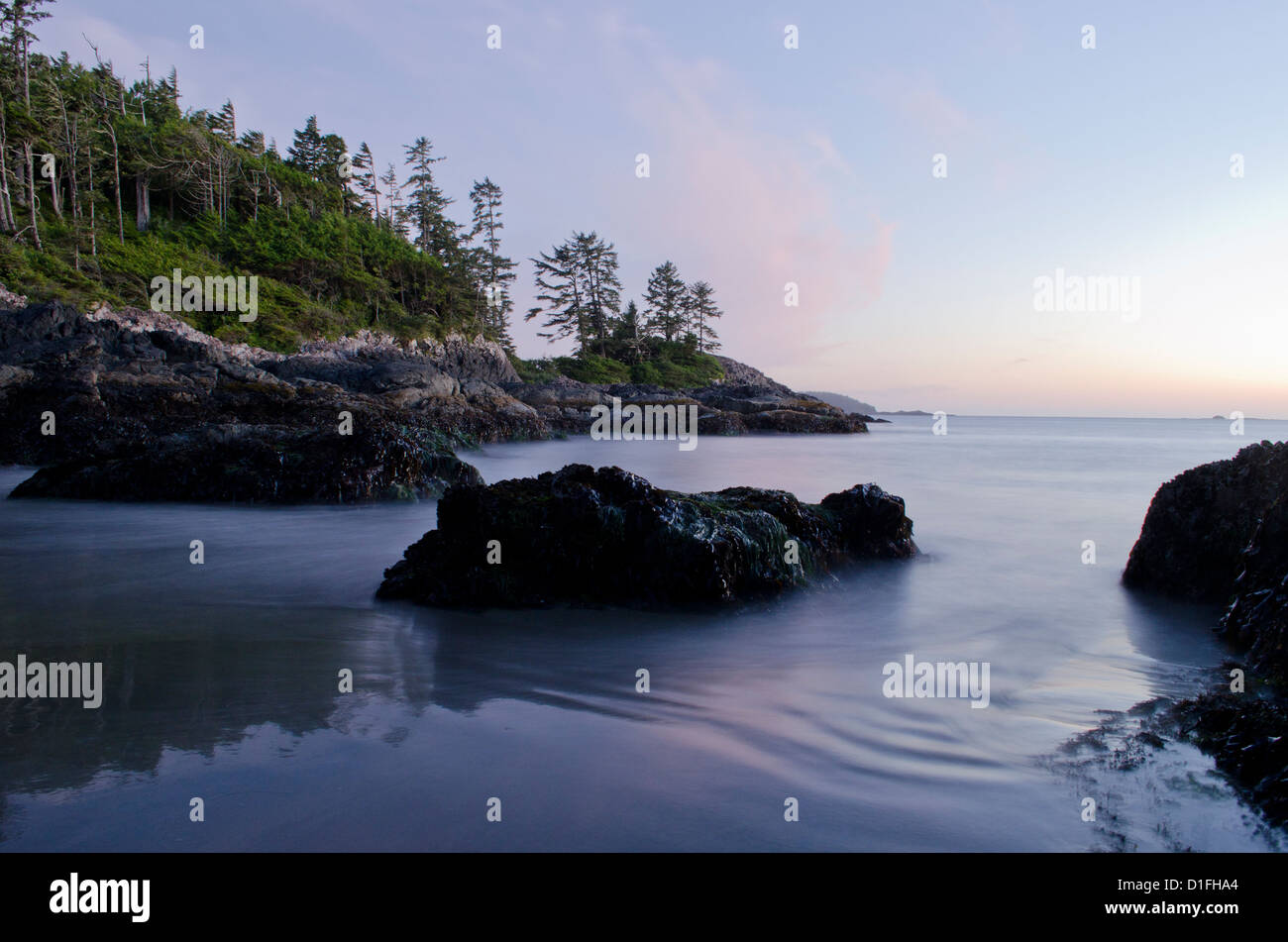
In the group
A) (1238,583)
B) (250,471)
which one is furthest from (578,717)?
(250,471)

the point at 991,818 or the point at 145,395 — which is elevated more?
the point at 145,395

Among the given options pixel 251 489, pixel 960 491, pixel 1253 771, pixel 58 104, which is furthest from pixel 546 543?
pixel 58 104

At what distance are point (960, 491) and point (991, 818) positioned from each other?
11028mm

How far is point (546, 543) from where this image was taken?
4.66 m

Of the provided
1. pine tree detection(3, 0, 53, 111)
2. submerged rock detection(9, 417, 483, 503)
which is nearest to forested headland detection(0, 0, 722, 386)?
pine tree detection(3, 0, 53, 111)

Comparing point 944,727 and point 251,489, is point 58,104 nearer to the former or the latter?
point 251,489

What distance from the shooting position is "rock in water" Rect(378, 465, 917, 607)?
4.54 meters
